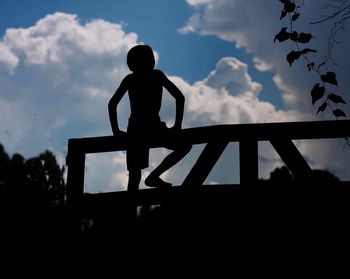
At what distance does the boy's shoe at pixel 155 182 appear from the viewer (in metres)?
6.64

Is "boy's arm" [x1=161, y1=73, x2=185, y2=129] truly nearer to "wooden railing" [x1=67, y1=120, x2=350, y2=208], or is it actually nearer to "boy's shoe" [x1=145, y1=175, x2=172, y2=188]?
"wooden railing" [x1=67, y1=120, x2=350, y2=208]

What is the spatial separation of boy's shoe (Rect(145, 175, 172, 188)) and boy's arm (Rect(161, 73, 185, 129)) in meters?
0.65

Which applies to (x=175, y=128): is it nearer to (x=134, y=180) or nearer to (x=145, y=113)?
(x=145, y=113)

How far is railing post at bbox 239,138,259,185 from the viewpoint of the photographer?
6.09 meters

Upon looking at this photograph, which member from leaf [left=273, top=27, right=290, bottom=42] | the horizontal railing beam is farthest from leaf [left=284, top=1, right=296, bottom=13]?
the horizontal railing beam

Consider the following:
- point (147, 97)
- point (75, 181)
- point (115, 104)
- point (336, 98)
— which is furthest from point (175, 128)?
point (336, 98)

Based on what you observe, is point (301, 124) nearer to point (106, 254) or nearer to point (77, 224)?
point (106, 254)

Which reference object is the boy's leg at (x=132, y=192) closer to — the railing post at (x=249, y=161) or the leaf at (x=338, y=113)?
the railing post at (x=249, y=161)

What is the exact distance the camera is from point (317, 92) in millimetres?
5078

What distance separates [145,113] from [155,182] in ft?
2.73

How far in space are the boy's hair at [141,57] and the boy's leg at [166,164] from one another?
107 centimetres

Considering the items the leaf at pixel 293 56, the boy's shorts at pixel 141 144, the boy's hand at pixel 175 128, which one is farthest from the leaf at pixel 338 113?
the boy's shorts at pixel 141 144

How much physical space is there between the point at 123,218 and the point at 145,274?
944 millimetres

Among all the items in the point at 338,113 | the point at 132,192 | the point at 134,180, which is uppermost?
the point at 338,113
